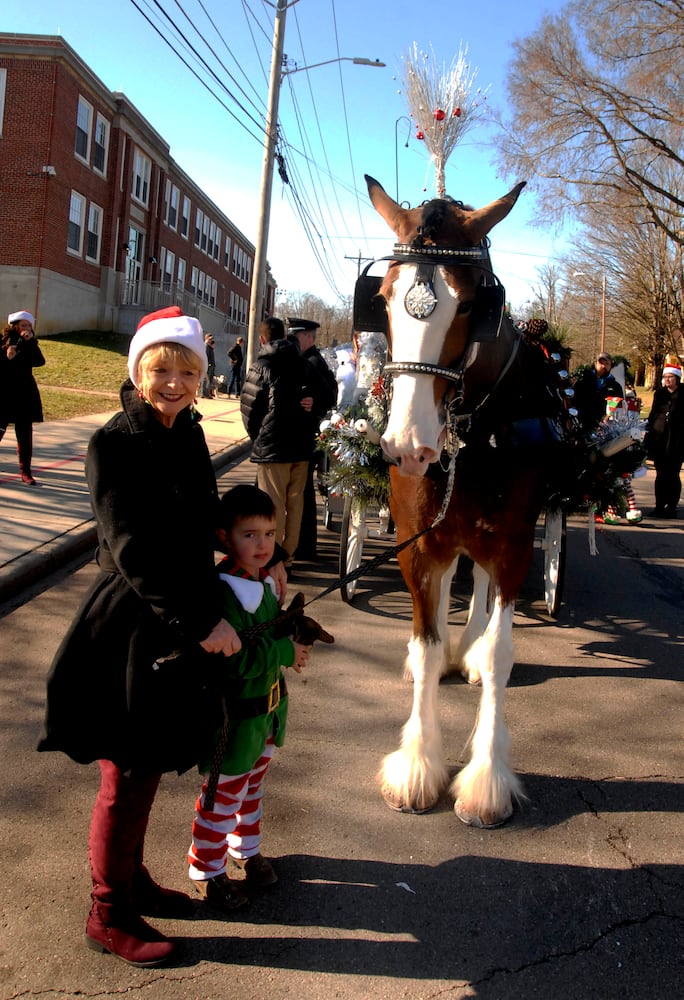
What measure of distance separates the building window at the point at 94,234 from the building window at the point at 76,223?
674 millimetres

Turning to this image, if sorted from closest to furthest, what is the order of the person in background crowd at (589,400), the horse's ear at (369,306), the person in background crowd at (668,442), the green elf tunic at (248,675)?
the green elf tunic at (248,675)
the horse's ear at (369,306)
the person in background crowd at (589,400)
the person in background crowd at (668,442)

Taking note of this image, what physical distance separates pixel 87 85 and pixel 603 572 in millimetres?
29280

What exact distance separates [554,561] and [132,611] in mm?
4246

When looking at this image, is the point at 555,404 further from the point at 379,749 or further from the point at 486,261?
the point at 379,749

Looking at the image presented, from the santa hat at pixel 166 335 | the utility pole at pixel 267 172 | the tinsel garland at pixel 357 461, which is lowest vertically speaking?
the tinsel garland at pixel 357 461

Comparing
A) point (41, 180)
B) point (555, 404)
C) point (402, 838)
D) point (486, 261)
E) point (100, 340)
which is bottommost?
point (402, 838)

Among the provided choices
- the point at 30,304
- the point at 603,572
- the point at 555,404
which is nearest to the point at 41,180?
the point at 30,304

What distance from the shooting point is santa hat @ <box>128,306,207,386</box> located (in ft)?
7.38

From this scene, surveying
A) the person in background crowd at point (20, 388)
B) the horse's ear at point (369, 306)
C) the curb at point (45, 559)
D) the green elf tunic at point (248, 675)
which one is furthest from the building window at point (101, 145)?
the green elf tunic at point (248, 675)

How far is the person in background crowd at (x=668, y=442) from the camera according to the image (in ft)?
37.2

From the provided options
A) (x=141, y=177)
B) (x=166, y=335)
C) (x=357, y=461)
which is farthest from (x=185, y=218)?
(x=166, y=335)

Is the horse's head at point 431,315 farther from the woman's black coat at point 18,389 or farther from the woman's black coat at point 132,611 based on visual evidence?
the woman's black coat at point 18,389

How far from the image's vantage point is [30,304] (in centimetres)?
2691

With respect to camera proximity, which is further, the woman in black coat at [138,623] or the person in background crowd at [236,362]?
the person in background crowd at [236,362]
